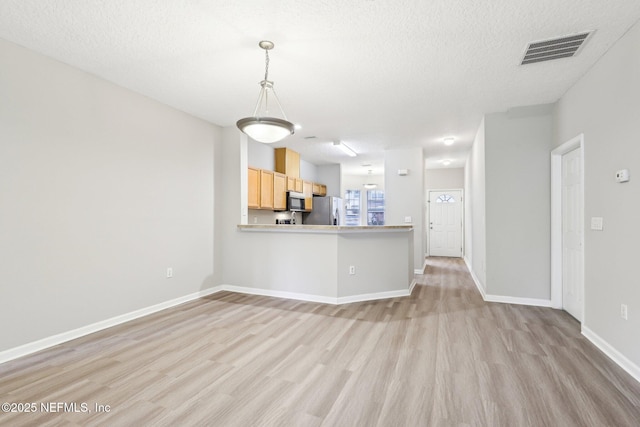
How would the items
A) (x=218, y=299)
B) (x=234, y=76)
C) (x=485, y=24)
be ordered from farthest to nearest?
(x=218, y=299), (x=234, y=76), (x=485, y=24)

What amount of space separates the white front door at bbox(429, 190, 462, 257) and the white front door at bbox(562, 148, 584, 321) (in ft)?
16.5

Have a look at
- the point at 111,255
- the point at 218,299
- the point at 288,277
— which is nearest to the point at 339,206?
the point at 288,277

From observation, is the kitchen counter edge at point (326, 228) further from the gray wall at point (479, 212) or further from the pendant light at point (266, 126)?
the pendant light at point (266, 126)

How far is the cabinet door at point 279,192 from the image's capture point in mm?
6039

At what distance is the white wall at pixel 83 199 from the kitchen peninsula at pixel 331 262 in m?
1.11

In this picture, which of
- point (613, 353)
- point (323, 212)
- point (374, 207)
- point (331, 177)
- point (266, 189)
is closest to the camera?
point (613, 353)

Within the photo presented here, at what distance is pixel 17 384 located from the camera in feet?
7.06

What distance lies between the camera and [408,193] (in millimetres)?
6379

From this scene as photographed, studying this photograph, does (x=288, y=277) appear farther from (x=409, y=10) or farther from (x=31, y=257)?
(x=409, y=10)

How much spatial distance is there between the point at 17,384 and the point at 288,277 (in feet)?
9.49

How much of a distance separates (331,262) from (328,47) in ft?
8.67

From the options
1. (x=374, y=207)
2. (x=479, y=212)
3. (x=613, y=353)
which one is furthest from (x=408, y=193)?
(x=613, y=353)

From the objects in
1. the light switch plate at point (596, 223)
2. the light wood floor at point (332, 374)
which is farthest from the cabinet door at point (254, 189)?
the light switch plate at point (596, 223)

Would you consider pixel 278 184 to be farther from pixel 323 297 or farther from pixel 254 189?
Answer: pixel 323 297
